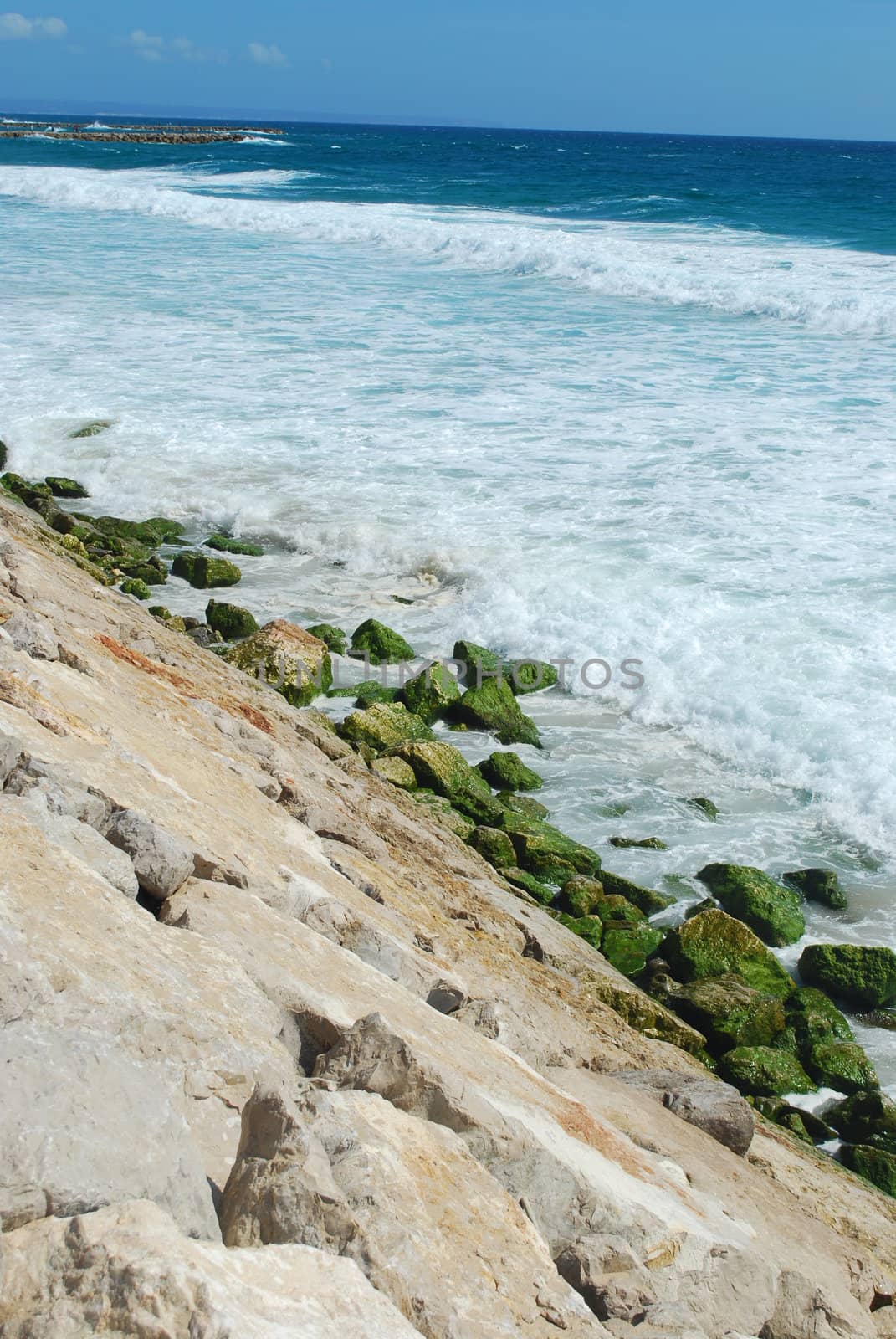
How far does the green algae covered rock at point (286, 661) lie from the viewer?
8.60m

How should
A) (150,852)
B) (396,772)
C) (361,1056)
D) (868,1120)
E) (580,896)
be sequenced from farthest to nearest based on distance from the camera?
(396,772) → (580,896) → (868,1120) → (150,852) → (361,1056)

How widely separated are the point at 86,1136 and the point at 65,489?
11.7 meters

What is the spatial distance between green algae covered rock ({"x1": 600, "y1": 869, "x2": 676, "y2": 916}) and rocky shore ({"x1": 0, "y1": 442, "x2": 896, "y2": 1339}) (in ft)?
0.07

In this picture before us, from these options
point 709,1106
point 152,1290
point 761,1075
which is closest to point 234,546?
point 761,1075

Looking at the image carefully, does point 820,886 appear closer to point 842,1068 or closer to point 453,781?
point 842,1068

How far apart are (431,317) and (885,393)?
29.2 feet

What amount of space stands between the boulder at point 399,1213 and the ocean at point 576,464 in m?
3.87

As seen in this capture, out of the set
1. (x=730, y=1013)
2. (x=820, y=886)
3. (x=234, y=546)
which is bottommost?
(x=730, y=1013)

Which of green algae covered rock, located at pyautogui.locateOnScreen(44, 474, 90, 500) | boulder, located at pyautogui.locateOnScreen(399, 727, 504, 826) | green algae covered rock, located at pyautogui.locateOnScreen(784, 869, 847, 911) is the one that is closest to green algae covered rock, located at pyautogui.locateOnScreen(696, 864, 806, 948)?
green algae covered rock, located at pyautogui.locateOnScreen(784, 869, 847, 911)

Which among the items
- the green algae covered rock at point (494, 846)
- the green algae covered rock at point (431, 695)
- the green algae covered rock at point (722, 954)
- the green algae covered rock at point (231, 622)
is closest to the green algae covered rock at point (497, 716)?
the green algae covered rock at point (431, 695)

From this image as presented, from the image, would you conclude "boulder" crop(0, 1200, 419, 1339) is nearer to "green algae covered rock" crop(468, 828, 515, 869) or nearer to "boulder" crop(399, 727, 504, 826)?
"green algae covered rock" crop(468, 828, 515, 869)

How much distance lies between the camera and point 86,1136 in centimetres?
224

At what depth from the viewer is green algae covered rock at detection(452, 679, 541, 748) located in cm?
861

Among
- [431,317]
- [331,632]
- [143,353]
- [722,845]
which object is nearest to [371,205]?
[431,317]
